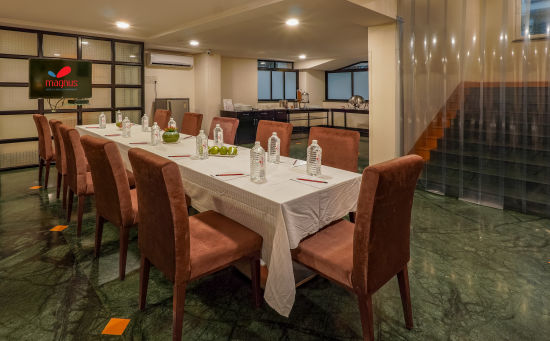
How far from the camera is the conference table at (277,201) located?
5.45 feet

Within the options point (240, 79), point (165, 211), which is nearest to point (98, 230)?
point (165, 211)

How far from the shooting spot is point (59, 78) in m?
5.59

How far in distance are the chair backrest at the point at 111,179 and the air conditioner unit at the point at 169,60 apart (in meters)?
5.45

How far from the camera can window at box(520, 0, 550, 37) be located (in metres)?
3.28

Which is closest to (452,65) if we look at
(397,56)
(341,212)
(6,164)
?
(397,56)

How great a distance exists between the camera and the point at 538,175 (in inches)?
142

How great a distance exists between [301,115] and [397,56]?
5946 millimetres

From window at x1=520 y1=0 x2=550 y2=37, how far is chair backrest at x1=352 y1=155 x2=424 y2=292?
280 centimetres

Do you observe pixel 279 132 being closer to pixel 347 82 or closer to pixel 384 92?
pixel 384 92

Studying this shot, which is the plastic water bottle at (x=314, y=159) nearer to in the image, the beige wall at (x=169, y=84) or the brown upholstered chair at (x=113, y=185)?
the brown upholstered chair at (x=113, y=185)

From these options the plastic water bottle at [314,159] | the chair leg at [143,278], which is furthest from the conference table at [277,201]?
the chair leg at [143,278]

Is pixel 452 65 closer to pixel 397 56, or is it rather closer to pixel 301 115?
pixel 397 56

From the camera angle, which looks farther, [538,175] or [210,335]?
[538,175]

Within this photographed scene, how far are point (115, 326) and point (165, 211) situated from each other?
73 centimetres
